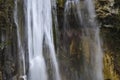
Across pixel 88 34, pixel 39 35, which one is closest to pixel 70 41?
pixel 88 34

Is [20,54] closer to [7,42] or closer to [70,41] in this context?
[7,42]

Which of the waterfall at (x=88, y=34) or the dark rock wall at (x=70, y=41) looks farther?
the waterfall at (x=88, y=34)

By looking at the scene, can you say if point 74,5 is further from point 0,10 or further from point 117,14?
point 0,10

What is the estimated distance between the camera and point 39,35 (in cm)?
1299

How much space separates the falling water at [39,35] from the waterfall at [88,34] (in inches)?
34.4

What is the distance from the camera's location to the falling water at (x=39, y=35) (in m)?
12.6

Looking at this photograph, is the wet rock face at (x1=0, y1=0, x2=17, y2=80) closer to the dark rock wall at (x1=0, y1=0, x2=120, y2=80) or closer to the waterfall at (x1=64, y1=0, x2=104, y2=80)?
the dark rock wall at (x1=0, y1=0, x2=120, y2=80)

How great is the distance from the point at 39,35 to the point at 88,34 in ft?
7.28

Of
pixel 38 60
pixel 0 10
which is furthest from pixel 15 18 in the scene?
pixel 38 60

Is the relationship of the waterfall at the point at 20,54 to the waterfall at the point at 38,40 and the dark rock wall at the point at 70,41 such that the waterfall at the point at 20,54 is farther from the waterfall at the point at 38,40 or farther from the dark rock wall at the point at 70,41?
the dark rock wall at the point at 70,41

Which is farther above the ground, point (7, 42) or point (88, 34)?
point (88, 34)

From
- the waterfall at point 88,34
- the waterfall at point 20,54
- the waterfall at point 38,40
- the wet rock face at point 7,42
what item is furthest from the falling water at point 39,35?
the waterfall at point 88,34

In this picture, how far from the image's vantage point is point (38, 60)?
41.7ft

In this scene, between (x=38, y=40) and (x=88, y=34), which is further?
(x=88, y=34)
